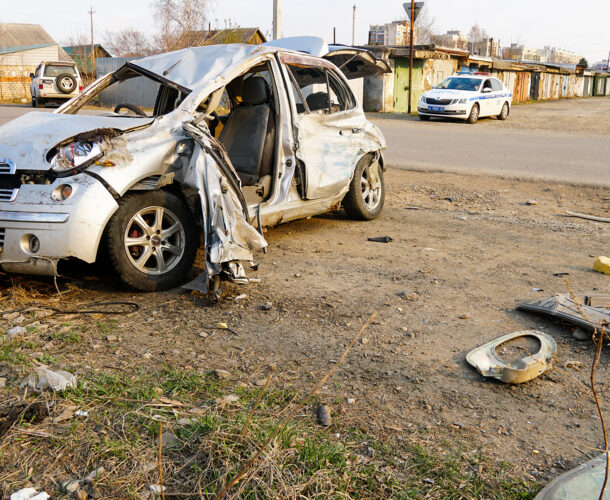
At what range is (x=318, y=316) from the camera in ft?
14.8

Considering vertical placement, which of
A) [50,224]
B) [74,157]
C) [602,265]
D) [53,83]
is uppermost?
[53,83]

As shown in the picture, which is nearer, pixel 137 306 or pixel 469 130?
pixel 137 306

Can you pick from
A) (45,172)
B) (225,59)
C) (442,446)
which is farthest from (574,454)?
(225,59)

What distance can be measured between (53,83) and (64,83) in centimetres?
44

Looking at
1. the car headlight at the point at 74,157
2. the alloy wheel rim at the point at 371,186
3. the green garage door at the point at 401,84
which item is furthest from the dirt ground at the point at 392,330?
the green garage door at the point at 401,84

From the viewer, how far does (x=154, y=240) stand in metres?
4.82

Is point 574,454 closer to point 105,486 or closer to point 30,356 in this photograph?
point 105,486

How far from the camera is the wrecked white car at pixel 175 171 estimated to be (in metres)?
4.38

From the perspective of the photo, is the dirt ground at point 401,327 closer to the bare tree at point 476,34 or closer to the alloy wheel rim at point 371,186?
the alloy wheel rim at point 371,186

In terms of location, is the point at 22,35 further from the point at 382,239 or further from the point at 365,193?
the point at 382,239

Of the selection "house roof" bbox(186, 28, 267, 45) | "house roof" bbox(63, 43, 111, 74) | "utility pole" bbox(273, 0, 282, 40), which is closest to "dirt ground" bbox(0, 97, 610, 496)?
"utility pole" bbox(273, 0, 282, 40)

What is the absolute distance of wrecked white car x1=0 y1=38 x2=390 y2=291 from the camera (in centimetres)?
438

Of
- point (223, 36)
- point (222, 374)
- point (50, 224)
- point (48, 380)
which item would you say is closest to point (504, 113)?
point (223, 36)

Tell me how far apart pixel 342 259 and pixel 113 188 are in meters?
2.33
